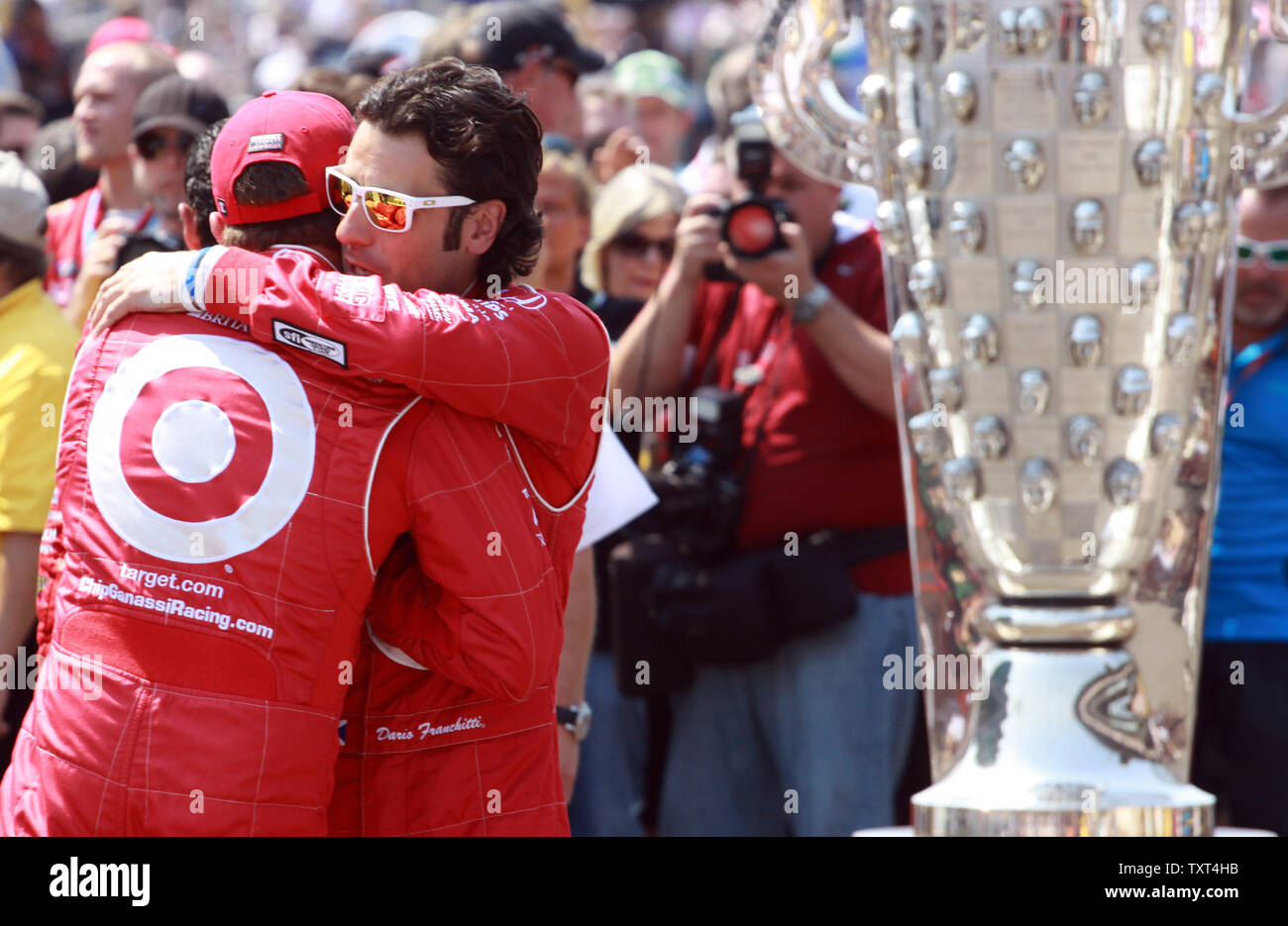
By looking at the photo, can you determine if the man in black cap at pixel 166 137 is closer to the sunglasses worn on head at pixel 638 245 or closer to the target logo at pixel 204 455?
the sunglasses worn on head at pixel 638 245

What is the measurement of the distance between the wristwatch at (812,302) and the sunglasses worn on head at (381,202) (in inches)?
56.9

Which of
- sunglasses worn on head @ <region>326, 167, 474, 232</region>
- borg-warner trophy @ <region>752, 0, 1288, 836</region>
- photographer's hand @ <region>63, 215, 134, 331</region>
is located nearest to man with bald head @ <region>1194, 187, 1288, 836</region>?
borg-warner trophy @ <region>752, 0, 1288, 836</region>

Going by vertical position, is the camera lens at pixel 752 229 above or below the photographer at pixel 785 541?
above

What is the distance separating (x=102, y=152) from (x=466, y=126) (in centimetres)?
224

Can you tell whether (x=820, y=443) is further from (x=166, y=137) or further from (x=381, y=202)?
(x=381, y=202)

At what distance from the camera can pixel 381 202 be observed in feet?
5.64

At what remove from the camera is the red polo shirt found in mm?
3203

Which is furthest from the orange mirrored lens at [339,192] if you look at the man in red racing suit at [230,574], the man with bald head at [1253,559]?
the man with bald head at [1253,559]

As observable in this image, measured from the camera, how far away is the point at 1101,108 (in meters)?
1.52

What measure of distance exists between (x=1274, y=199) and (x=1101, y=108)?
165cm

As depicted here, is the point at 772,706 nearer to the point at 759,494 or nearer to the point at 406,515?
the point at 759,494

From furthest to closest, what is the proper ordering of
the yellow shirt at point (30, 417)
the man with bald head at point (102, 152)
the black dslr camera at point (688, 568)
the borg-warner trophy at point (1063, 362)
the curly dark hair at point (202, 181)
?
the man with bald head at point (102, 152) → the black dslr camera at point (688, 568) → the yellow shirt at point (30, 417) → the curly dark hair at point (202, 181) → the borg-warner trophy at point (1063, 362)

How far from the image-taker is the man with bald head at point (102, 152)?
3.71m
